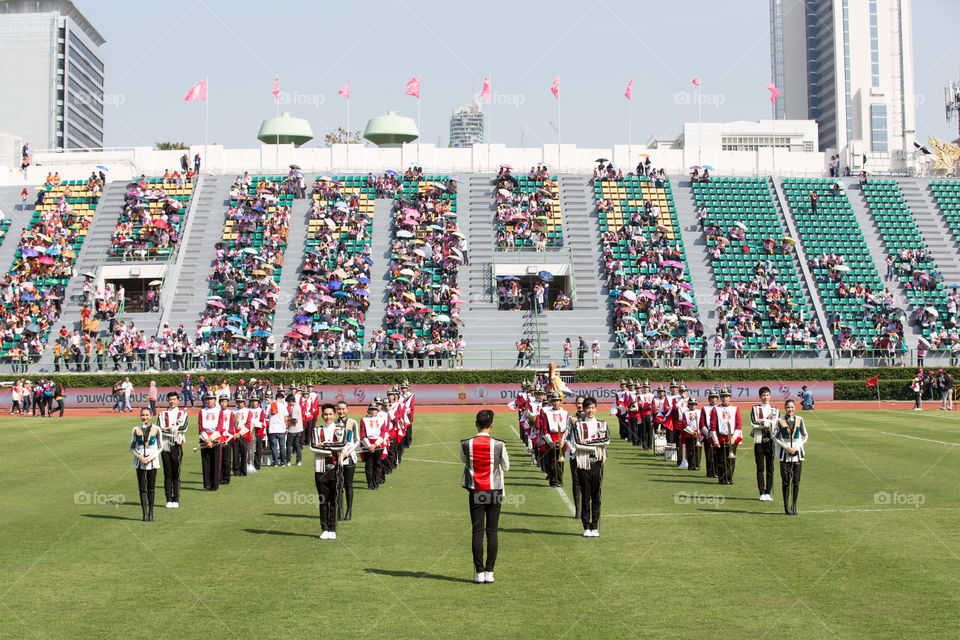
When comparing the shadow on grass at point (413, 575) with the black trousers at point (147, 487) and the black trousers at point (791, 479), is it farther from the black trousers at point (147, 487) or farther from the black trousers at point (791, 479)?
the black trousers at point (791, 479)

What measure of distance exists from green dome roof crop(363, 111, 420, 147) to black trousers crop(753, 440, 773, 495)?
5838 centimetres

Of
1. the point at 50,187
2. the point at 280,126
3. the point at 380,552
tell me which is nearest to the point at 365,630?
the point at 380,552

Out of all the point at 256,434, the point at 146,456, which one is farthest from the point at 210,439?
the point at 146,456

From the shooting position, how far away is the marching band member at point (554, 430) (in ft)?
58.1

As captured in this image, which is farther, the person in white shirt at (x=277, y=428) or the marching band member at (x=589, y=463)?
the person in white shirt at (x=277, y=428)

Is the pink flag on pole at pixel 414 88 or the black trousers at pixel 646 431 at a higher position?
the pink flag on pole at pixel 414 88

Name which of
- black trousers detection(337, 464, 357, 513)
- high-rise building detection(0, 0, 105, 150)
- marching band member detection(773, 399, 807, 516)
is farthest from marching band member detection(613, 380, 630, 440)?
high-rise building detection(0, 0, 105, 150)

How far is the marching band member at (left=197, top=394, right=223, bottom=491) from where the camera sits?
63.3 ft

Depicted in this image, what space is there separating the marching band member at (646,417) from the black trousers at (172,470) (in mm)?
13167

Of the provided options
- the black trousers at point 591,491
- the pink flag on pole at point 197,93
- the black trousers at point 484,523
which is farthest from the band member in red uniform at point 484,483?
the pink flag on pole at point 197,93

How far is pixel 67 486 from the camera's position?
64.5ft

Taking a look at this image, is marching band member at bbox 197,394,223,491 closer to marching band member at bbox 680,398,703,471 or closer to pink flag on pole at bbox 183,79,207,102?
marching band member at bbox 680,398,703,471

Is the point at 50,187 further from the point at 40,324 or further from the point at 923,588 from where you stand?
the point at 923,588

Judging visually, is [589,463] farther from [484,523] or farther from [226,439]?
[226,439]
